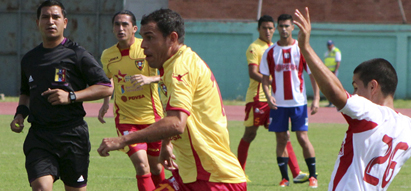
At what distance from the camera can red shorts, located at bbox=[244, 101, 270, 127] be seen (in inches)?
360

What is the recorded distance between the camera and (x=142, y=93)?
272 inches

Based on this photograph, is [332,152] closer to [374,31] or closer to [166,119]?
[166,119]

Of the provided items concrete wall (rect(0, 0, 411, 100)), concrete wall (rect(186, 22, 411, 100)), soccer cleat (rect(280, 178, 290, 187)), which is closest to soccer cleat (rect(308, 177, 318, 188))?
soccer cleat (rect(280, 178, 290, 187))

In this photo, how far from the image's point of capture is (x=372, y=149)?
365 centimetres

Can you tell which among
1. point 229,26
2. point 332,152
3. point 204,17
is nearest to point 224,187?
point 332,152

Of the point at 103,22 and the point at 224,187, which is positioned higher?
the point at 224,187

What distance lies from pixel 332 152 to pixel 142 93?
18.4 ft

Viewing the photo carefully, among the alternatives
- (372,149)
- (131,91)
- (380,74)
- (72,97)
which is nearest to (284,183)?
(131,91)

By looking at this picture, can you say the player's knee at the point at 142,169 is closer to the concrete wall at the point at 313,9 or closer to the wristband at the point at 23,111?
the wristband at the point at 23,111

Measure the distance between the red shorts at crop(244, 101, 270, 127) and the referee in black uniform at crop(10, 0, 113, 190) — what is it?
14.0 feet

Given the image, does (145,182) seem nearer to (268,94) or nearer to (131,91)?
(131,91)

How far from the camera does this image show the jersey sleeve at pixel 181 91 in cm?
365

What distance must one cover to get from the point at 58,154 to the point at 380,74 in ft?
9.49

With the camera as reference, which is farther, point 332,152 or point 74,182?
point 332,152
